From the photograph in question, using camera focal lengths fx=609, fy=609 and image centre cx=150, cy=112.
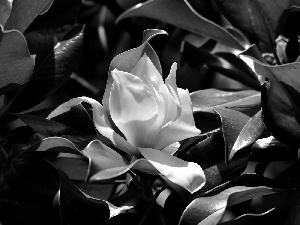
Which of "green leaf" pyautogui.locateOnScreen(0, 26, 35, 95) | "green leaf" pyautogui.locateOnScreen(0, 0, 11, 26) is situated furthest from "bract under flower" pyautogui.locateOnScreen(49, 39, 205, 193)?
"green leaf" pyautogui.locateOnScreen(0, 0, 11, 26)

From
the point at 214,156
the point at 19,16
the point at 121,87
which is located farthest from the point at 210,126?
the point at 19,16

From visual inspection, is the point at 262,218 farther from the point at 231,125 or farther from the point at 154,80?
the point at 154,80

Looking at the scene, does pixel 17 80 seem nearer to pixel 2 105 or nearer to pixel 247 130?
pixel 2 105

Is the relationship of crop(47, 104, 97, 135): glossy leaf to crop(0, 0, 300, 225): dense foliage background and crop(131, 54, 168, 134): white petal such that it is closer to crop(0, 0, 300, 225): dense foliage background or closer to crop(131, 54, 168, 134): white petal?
crop(0, 0, 300, 225): dense foliage background

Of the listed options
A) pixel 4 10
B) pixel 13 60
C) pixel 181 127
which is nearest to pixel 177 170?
pixel 181 127

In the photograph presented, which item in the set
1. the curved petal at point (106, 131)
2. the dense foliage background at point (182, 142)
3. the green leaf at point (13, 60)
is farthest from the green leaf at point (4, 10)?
the curved petal at point (106, 131)

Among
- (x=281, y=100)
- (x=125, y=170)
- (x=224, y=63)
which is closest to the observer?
(x=125, y=170)

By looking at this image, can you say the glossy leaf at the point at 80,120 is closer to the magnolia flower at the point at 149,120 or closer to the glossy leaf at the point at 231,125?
the magnolia flower at the point at 149,120

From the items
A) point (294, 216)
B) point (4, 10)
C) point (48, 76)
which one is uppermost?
point (4, 10)
